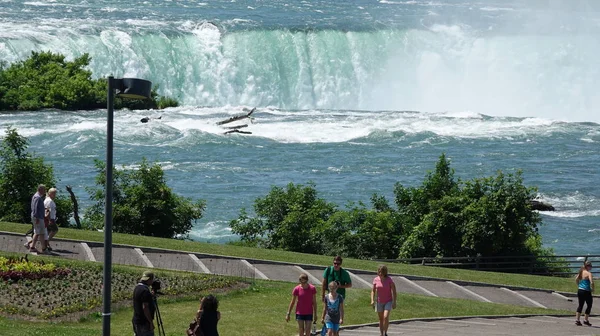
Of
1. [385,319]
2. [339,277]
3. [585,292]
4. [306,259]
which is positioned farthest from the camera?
[306,259]

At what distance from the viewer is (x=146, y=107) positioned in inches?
2766

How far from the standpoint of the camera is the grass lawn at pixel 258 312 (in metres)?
19.9

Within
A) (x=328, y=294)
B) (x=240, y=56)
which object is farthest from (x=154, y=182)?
(x=240, y=56)

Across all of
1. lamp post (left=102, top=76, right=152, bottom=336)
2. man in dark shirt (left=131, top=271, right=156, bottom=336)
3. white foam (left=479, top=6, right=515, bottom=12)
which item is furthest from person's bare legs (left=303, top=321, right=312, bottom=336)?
white foam (left=479, top=6, right=515, bottom=12)

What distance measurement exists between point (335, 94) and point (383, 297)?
6225 cm

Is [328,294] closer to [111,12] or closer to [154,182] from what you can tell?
[154,182]

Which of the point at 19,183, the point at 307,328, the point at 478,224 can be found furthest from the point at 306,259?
the point at 307,328

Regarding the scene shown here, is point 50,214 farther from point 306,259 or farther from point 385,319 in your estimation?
point 385,319

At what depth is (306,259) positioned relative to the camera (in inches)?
1155

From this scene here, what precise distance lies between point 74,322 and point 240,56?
62.2 metres

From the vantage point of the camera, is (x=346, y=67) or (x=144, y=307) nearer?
(x=144, y=307)

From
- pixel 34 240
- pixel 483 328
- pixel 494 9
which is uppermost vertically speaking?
pixel 494 9

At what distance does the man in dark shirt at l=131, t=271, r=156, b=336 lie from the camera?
16.9 meters

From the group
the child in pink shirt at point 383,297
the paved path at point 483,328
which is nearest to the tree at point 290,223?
the paved path at point 483,328
